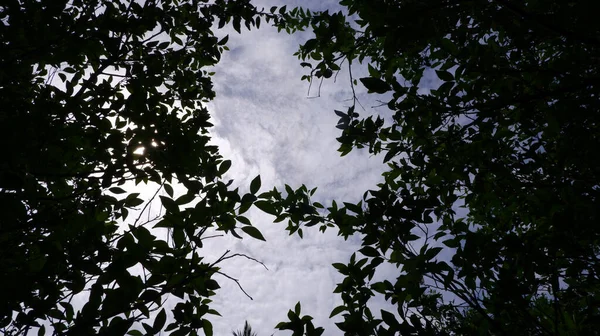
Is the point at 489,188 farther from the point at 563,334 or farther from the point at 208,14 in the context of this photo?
the point at 208,14

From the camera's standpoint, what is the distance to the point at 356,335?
190 cm

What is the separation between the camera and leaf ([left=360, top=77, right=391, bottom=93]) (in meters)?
2.29

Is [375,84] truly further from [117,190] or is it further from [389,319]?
[117,190]

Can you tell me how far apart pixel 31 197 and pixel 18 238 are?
2.86ft

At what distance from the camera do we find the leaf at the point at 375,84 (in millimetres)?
2287

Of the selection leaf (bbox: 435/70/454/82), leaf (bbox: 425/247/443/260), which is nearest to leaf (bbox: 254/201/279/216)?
leaf (bbox: 425/247/443/260)

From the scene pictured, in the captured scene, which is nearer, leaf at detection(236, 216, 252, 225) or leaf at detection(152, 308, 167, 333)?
leaf at detection(152, 308, 167, 333)

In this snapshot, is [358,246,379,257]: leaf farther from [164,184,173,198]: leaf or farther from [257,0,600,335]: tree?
[164,184,173,198]: leaf

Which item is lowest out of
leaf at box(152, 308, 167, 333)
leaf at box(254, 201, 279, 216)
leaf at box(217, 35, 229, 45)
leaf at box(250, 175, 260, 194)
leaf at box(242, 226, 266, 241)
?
leaf at box(152, 308, 167, 333)

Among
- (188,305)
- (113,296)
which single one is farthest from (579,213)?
(113,296)

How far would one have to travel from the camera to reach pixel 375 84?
2318 millimetres

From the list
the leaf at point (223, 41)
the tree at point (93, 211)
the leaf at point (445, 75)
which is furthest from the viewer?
the leaf at point (223, 41)

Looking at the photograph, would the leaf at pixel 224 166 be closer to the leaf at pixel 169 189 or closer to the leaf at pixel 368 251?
the leaf at pixel 169 189

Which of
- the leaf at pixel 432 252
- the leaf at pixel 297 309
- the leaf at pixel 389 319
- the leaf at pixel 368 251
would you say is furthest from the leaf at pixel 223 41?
the leaf at pixel 389 319
